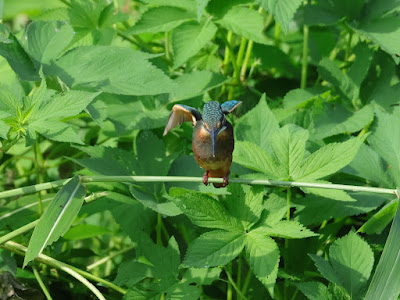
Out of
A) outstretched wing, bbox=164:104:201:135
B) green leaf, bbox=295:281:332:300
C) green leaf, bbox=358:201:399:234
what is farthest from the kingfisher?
green leaf, bbox=358:201:399:234

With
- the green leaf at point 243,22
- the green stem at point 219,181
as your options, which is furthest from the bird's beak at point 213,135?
the green leaf at point 243,22

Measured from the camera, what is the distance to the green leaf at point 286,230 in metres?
1.48

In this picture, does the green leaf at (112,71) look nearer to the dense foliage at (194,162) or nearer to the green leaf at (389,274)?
the dense foliage at (194,162)

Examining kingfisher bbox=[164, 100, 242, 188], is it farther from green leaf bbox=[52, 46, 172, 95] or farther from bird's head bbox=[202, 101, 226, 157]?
green leaf bbox=[52, 46, 172, 95]

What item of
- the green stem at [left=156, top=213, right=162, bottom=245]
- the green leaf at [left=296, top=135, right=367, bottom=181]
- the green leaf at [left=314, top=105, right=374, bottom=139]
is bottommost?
the green stem at [left=156, top=213, right=162, bottom=245]

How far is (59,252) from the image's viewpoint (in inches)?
82.8

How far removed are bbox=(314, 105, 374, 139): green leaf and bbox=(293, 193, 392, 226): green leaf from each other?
0.80ft

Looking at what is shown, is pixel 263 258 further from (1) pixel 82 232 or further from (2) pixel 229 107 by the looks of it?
(1) pixel 82 232

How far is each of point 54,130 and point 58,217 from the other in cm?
22

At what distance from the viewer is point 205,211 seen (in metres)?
Answer: 1.55

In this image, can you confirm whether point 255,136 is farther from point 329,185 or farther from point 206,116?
point 206,116

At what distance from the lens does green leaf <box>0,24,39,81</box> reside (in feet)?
5.88

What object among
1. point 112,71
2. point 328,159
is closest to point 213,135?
point 328,159

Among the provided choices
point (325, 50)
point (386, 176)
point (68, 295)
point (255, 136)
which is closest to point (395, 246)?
point (386, 176)
